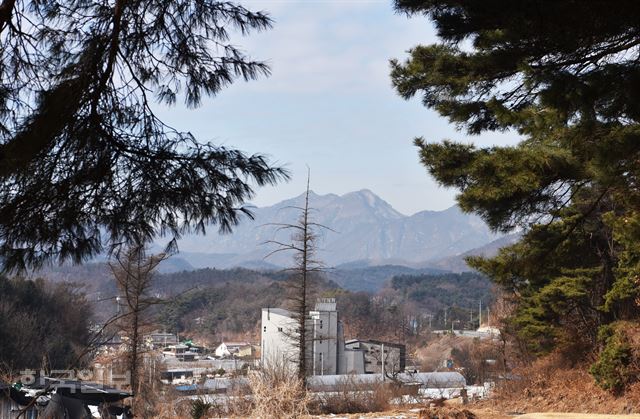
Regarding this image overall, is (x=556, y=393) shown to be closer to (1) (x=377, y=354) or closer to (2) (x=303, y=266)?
(2) (x=303, y=266)

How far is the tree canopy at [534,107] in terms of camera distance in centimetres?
542

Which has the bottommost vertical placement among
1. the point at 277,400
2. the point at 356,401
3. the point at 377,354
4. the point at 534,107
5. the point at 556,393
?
the point at 356,401

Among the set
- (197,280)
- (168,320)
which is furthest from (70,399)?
(197,280)

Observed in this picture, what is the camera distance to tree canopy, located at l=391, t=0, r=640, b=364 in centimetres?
542

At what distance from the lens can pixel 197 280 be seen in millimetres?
147875

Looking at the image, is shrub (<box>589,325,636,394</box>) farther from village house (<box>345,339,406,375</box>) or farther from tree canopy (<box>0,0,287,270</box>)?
village house (<box>345,339,406,375</box>)

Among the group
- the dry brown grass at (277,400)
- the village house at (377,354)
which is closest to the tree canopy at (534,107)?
the dry brown grass at (277,400)

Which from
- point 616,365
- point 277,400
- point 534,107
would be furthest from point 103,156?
point 616,365

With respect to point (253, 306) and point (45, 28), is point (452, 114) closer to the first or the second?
point (45, 28)

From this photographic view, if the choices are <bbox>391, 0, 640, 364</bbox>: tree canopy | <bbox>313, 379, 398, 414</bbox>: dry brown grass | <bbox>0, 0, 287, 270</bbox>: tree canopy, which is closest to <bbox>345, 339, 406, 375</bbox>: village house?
<bbox>313, 379, 398, 414</bbox>: dry brown grass

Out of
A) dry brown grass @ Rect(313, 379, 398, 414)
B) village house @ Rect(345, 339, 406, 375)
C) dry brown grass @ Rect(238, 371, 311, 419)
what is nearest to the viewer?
dry brown grass @ Rect(238, 371, 311, 419)

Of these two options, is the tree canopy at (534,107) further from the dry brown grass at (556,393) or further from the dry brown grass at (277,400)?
the dry brown grass at (556,393)

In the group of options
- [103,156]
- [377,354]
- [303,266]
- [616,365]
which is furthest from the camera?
[377,354]

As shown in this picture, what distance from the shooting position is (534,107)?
256 inches
